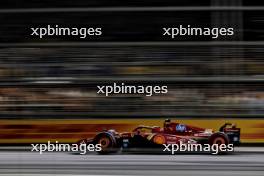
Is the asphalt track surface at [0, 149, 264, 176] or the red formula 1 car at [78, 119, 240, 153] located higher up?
the red formula 1 car at [78, 119, 240, 153]

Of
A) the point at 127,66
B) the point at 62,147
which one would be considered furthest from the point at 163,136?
the point at 62,147

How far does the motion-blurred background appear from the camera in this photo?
3.19 meters

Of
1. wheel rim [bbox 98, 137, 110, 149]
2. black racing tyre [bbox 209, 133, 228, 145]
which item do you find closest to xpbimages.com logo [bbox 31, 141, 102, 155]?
wheel rim [bbox 98, 137, 110, 149]

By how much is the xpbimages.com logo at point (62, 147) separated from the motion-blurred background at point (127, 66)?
12cm

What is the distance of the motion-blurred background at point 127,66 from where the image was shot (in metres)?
3.19

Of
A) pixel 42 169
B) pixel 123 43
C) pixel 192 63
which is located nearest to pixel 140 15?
pixel 123 43

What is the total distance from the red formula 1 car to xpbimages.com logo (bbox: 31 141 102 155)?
0.04 metres

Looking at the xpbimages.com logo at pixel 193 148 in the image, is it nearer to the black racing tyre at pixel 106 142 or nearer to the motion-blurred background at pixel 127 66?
the motion-blurred background at pixel 127 66

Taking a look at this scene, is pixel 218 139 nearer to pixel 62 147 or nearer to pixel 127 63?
pixel 127 63

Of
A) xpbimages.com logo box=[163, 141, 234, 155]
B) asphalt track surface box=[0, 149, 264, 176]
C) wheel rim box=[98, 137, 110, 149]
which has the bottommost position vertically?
asphalt track surface box=[0, 149, 264, 176]

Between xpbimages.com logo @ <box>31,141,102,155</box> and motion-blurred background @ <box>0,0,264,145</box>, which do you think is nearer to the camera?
motion-blurred background @ <box>0,0,264,145</box>

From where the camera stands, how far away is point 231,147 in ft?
10.6

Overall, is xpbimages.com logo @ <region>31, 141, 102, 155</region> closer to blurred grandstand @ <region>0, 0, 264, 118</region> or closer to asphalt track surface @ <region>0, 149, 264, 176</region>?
asphalt track surface @ <region>0, 149, 264, 176</region>

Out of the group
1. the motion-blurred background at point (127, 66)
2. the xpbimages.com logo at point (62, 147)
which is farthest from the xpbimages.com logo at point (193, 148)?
the xpbimages.com logo at point (62, 147)
